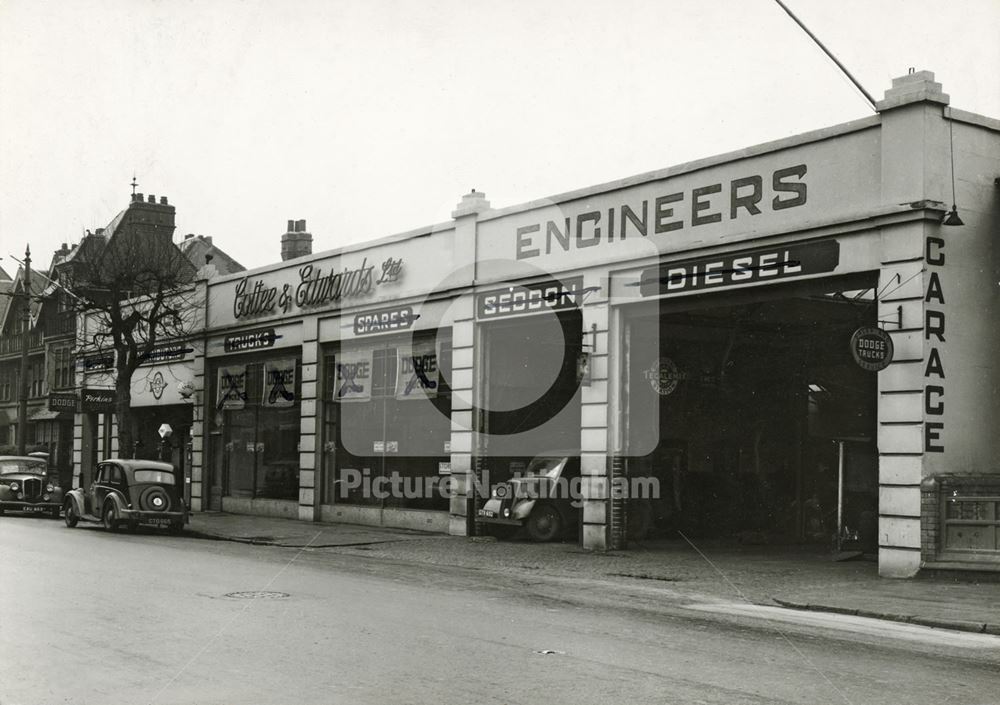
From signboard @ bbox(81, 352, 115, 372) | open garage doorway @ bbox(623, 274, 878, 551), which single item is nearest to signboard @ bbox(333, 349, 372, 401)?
open garage doorway @ bbox(623, 274, 878, 551)

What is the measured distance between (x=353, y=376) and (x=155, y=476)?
547 centimetres

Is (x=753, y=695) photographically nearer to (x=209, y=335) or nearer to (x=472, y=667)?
(x=472, y=667)

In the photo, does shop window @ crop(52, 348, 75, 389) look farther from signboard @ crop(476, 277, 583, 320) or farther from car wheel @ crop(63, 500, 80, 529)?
signboard @ crop(476, 277, 583, 320)

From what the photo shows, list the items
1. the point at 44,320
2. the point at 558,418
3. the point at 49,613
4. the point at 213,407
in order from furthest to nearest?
1. the point at 44,320
2. the point at 213,407
3. the point at 558,418
4. the point at 49,613

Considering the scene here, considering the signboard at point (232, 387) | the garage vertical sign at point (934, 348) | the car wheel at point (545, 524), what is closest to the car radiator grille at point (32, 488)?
the signboard at point (232, 387)

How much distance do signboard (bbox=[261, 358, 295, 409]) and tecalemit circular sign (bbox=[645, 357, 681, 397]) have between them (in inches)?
425

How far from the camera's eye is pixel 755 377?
83.3 ft

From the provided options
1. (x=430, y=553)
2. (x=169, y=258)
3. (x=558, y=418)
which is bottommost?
(x=430, y=553)

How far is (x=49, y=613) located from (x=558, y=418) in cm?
1576

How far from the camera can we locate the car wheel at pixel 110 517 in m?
23.5

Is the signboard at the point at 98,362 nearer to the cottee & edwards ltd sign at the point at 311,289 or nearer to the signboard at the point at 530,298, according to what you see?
the cottee & edwards ltd sign at the point at 311,289

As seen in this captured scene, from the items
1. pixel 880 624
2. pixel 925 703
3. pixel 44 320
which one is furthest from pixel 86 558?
pixel 44 320

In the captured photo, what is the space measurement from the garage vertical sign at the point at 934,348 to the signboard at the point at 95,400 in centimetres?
2784

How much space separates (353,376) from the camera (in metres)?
26.9
